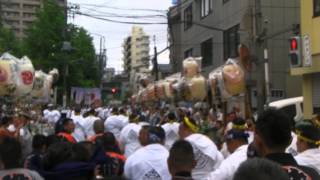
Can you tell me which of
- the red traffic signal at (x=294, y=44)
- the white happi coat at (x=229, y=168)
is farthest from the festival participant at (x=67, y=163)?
the red traffic signal at (x=294, y=44)

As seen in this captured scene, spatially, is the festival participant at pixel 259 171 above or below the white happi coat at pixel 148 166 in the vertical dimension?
above

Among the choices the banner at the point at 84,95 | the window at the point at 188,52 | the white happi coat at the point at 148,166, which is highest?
the window at the point at 188,52

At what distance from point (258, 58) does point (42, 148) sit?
1235 centimetres

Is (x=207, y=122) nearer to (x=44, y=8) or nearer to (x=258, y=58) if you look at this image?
(x=258, y=58)

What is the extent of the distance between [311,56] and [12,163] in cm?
1741

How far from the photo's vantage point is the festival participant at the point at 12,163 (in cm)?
548

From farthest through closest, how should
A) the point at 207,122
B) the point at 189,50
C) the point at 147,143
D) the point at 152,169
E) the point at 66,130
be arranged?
the point at 189,50, the point at 207,122, the point at 66,130, the point at 147,143, the point at 152,169

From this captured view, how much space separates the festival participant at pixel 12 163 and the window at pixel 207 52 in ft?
118

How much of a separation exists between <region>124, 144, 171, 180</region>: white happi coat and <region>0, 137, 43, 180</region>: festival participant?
63.5 inches

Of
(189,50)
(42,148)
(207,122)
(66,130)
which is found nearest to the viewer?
(42,148)

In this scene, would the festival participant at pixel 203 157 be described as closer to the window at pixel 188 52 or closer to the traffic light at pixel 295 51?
the traffic light at pixel 295 51

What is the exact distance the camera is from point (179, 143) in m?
5.69

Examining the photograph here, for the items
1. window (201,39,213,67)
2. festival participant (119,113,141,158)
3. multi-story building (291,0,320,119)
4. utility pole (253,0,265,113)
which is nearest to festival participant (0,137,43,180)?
festival participant (119,113,141,158)

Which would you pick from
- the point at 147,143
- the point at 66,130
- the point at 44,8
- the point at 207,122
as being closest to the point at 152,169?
the point at 147,143
